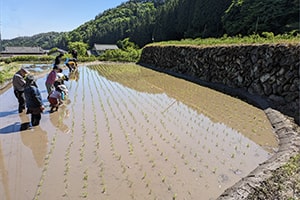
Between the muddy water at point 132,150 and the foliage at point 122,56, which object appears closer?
the muddy water at point 132,150

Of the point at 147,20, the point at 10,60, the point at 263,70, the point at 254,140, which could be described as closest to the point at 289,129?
the point at 254,140

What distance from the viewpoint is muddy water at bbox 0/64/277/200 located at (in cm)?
332

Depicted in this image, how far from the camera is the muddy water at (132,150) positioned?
332cm

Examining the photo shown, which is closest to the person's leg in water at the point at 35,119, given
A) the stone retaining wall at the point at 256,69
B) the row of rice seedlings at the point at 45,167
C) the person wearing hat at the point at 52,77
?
the row of rice seedlings at the point at 45,167

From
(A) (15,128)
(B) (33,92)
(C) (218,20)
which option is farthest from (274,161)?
(C) (218,20)

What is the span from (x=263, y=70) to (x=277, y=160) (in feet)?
18.2

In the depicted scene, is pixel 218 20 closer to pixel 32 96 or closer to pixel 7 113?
pixel 7 113

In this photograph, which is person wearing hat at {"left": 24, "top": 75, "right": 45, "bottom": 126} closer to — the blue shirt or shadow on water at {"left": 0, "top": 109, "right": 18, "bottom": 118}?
the blue shirt

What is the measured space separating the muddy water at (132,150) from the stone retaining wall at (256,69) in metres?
1.00

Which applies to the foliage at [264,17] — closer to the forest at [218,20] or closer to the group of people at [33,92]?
the forest at [218,20]

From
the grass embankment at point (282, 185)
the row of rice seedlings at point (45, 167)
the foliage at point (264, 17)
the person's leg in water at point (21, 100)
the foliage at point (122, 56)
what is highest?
the foliage at point (264, 17)

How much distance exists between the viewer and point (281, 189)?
3158mm

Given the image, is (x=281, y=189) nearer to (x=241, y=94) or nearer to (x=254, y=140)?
(x=254, y=140)

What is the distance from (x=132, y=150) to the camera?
179 inches
